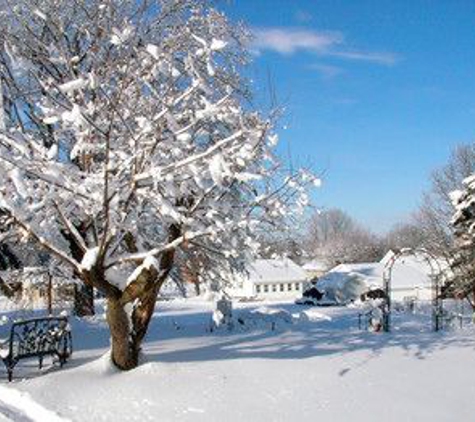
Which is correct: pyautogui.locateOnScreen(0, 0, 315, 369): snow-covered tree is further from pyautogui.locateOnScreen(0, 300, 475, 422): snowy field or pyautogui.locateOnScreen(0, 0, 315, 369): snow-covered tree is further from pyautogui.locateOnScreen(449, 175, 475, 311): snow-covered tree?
pyautogui.locateOnScreen(449, 175, 475, 311): snow-covered tree

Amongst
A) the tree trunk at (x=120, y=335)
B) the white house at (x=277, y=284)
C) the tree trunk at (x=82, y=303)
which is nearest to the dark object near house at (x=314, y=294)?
the white house at (x=277, y=284)

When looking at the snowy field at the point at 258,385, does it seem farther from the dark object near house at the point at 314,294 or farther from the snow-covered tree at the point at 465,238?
the dark object near house at the point at 314,294

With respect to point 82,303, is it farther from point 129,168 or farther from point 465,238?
point 465,238

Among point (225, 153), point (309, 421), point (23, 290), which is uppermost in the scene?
point (225, 153)

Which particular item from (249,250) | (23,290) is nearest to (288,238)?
(249,250)

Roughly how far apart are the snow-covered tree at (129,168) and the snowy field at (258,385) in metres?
1.24

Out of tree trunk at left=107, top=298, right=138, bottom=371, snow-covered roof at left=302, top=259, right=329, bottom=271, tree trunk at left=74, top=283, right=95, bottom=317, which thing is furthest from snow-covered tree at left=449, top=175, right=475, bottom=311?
snow-covered roof at left=302, top=259, right=329, bottom=271

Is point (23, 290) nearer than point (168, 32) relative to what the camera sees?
No

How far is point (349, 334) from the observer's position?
17.5 m

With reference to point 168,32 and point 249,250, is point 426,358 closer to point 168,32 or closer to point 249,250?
point 249,250

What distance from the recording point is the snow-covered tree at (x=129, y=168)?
973cm

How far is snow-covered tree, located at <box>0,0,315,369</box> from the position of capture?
31.9 ft

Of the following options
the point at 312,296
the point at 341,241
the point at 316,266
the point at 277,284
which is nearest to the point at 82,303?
the point at 312,296

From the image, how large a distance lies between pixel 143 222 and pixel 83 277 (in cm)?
203
